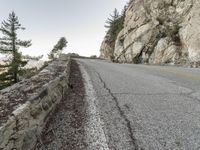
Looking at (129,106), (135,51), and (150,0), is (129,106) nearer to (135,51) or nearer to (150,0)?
(135,51)

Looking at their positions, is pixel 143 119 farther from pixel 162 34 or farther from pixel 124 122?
pixel 162 34

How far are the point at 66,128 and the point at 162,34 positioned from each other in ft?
76.5

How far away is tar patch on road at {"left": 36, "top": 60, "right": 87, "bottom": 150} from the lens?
2543mm

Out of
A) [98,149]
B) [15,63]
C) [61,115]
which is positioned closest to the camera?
[98,149]

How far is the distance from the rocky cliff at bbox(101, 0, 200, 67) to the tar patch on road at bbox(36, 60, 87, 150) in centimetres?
1535

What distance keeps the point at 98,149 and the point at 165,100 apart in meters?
2.45

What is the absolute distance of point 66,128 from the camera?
Result: 298 centimetres

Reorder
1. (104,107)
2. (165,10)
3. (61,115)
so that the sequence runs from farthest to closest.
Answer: (165,10), (104,107), (61,115)

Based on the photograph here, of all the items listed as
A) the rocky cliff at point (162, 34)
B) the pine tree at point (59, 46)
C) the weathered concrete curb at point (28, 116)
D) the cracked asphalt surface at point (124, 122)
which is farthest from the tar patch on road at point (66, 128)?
the pine tree at point (59, 46)

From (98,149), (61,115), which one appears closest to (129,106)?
(61,115)

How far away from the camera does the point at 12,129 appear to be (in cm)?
198

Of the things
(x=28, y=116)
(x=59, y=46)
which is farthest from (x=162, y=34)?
(x=59, y=46)

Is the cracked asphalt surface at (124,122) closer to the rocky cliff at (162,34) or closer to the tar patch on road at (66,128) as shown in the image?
the tar patch on road at (66,128)

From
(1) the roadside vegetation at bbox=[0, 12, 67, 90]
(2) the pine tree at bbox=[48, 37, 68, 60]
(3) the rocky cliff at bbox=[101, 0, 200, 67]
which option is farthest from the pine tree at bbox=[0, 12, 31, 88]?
(2) the pine tree at bbox=[48, 37, 68, 60]
